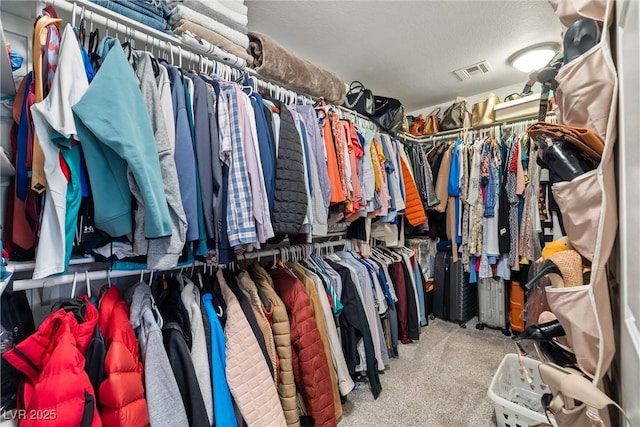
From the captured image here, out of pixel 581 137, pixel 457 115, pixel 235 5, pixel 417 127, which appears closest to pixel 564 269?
pixel 581 137

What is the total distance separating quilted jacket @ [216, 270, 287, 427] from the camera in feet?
3.59

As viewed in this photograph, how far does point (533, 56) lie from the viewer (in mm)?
2188

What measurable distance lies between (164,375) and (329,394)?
2.66 ft

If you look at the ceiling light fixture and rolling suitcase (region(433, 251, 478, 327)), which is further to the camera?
rolling suitcase (region(433, 251, 478, 327))

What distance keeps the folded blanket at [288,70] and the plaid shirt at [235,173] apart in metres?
0.48

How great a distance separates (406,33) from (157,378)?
2.43 metres

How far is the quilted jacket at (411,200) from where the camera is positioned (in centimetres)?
235

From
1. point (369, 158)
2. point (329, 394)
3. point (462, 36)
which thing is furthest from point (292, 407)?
point (462, 36)

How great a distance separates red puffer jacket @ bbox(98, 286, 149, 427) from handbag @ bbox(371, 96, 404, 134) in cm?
218

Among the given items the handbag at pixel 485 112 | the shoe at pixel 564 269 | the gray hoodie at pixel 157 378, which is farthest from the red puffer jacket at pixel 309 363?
the handbag at pixel 485 112

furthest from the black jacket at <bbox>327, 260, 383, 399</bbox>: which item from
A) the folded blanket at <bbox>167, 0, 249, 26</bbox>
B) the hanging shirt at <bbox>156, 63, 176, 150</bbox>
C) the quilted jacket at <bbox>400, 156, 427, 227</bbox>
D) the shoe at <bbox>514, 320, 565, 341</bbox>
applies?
the folded blanket at <bbox>167, 0, 249, 26</bbox>

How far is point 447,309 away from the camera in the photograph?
8.85ft

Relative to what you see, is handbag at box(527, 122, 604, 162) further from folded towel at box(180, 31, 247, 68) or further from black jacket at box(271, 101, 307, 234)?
folded towel at box(180, 31, 247, 68)

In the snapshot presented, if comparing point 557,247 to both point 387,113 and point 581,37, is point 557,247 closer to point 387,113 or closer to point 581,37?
point 581,37
